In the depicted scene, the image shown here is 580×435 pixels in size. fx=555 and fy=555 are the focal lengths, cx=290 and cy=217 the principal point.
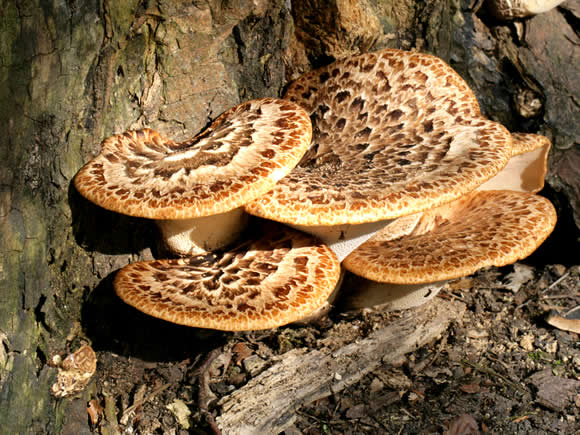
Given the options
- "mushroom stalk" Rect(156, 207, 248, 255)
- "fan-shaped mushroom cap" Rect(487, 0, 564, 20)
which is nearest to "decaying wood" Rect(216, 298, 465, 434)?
"mushroom stalk" Rect(156, 207, 248, 255)

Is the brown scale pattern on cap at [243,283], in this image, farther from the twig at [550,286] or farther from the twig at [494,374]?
the twig at [550,286]

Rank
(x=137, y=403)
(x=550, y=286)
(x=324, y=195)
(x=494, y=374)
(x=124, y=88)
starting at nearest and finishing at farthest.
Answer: (x=324, y=195)
(x=124, y=88)
(x=137, y=403)
(x=494, y=374)
(x=550, y=286)

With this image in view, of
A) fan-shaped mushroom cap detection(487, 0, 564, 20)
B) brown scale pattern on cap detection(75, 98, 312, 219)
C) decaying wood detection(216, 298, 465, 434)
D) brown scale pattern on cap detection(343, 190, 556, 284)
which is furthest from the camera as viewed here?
fan-shaped mushroom cap detection(487, 0, 564, 20)

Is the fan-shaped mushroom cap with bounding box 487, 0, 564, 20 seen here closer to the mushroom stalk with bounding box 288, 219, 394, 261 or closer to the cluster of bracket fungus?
the cluster of bracket fungus

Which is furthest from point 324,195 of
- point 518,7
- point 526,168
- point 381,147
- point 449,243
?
point 518,7

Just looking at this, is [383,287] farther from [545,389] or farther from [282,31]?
[282,31]

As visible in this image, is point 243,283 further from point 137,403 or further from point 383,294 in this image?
point 383,294

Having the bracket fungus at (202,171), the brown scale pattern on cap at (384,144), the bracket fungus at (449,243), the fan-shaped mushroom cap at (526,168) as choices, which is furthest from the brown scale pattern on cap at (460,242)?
the bracket fungus at (202,171)

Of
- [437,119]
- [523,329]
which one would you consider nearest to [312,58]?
[437,119]
